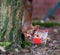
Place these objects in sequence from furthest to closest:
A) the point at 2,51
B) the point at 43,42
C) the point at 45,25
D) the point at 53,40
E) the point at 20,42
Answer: the point at 45,25, the point at 53,40, the point at 43,42, the point at 20,42, the point at 2,51

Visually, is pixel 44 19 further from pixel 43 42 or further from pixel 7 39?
pixel 7 39

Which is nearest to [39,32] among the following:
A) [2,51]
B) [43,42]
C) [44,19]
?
[43,42]

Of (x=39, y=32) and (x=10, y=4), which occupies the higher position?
(x=10, y=4)

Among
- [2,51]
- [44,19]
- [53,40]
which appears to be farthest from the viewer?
[44,19]

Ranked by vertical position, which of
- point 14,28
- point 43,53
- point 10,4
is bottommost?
point 43,53

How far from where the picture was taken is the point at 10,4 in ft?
11.8

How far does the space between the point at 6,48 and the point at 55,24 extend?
8.68 ft

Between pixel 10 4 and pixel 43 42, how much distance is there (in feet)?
2.54

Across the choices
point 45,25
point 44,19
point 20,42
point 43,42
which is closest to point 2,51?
point 20,42

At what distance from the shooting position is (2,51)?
3.49 metres

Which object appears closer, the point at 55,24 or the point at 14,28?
the point at 14,28

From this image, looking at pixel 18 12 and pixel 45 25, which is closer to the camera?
pixel 18 12

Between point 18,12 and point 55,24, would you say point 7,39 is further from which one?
point 55,24

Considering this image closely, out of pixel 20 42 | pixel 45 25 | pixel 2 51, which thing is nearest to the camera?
pixel 2 51
